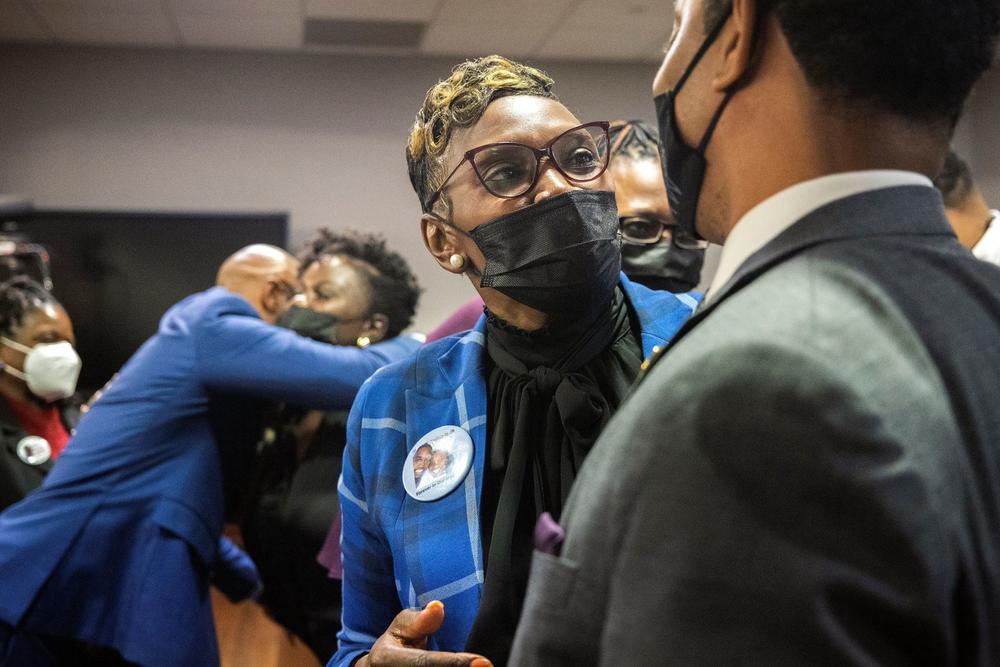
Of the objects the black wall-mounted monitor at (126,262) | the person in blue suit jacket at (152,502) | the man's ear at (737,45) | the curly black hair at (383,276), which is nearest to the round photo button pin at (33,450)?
the person in blue suit jacket at (152,502)

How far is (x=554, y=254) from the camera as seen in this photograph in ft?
4.58

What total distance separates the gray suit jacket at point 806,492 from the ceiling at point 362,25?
4412 millimetres

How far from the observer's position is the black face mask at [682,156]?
87 centimetres

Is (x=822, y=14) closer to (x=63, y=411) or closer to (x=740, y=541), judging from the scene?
(x=740, y=541)

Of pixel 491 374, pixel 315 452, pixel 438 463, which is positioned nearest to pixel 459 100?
pixel 491 374

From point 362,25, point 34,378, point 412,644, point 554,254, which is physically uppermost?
point 362,25

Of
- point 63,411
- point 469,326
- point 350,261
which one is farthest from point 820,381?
point 63,411

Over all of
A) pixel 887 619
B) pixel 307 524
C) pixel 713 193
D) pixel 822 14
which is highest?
pixel 822 14

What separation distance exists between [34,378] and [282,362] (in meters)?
1.67

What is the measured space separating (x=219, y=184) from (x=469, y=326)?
166 inches

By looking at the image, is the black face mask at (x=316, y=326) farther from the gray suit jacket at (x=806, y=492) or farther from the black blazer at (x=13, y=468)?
the gray suit jacket at (x=806, y=492)

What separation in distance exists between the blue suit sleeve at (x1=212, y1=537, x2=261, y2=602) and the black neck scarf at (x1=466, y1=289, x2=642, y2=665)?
185 cm

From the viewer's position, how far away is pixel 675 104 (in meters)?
0.90

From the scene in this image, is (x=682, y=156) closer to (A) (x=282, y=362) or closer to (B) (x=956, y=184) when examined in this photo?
(A) (x=282, y=362)
